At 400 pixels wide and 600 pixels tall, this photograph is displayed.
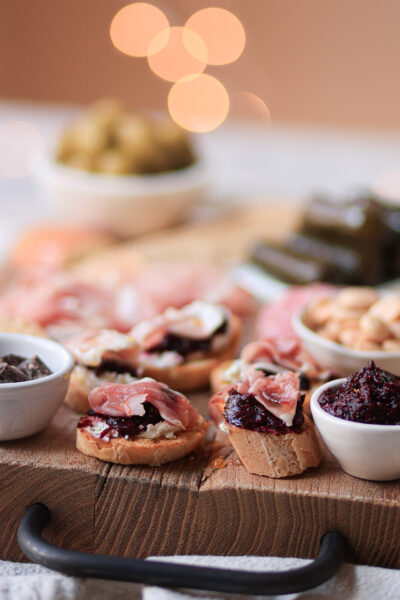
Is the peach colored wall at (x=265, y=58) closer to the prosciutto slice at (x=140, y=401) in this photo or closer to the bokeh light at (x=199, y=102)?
the bokeh light at (x=199, y=102)

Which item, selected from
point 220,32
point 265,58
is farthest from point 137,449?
point 220,32

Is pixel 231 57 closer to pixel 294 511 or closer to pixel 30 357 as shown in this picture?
pixel 30 357

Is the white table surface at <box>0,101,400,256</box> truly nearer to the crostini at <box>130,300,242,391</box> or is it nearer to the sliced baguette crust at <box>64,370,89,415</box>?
the crostini at <box>130,300,242,391</box>

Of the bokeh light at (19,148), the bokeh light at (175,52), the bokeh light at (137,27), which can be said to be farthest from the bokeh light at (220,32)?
the bokeh light at (19,148)

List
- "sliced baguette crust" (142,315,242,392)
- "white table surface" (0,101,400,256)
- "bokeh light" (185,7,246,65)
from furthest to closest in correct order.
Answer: "white table surface" (0,101,400,256) → "bokeh light" (185,7,246,65) → "sliced baguette crust" (142,315,242,392)

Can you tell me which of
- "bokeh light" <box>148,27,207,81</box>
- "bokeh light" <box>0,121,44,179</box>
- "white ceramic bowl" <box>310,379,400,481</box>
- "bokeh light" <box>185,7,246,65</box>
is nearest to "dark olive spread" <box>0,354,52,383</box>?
"white ceramic bowl" <box>310,379,400,481</box>

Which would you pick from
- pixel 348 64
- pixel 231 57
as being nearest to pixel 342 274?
pixel 348 64

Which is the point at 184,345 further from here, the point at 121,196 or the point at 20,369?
the point at 121,196
